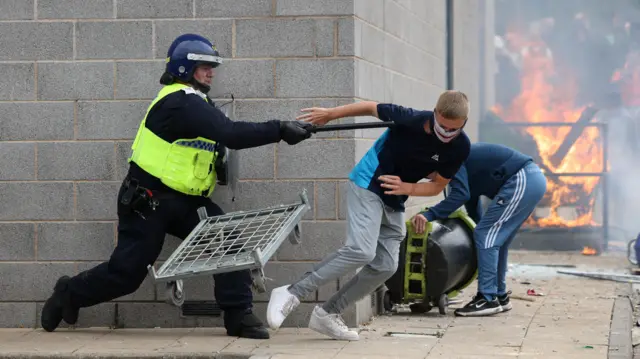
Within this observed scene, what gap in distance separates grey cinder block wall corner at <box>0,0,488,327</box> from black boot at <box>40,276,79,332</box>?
313 millimetres

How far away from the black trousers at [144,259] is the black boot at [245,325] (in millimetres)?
45

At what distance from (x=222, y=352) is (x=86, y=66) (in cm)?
233

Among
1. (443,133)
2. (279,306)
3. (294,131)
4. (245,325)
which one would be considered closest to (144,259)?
(245,325)

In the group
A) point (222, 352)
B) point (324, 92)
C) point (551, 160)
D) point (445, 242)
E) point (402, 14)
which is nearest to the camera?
point (222, 352)

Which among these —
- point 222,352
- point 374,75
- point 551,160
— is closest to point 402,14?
point 374,75

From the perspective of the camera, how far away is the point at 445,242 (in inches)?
361

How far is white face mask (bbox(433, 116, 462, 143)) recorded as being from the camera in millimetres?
7551

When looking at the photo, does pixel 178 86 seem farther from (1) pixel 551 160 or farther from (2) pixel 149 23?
(1) pixel 551 160

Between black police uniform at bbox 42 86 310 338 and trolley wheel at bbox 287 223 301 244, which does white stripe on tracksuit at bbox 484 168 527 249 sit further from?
black police uniform at bbox 42 86 310 338

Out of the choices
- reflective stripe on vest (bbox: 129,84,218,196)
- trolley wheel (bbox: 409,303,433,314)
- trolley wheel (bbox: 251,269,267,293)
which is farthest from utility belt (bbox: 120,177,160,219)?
trolley wheel (bbox: 409,303,433,314)

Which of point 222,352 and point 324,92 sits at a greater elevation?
point 324,92

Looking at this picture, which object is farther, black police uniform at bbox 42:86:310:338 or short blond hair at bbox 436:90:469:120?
black police uniform at bbox 42:86:310:338

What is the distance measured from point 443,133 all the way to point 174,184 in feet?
5.53

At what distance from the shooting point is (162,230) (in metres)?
7.93
